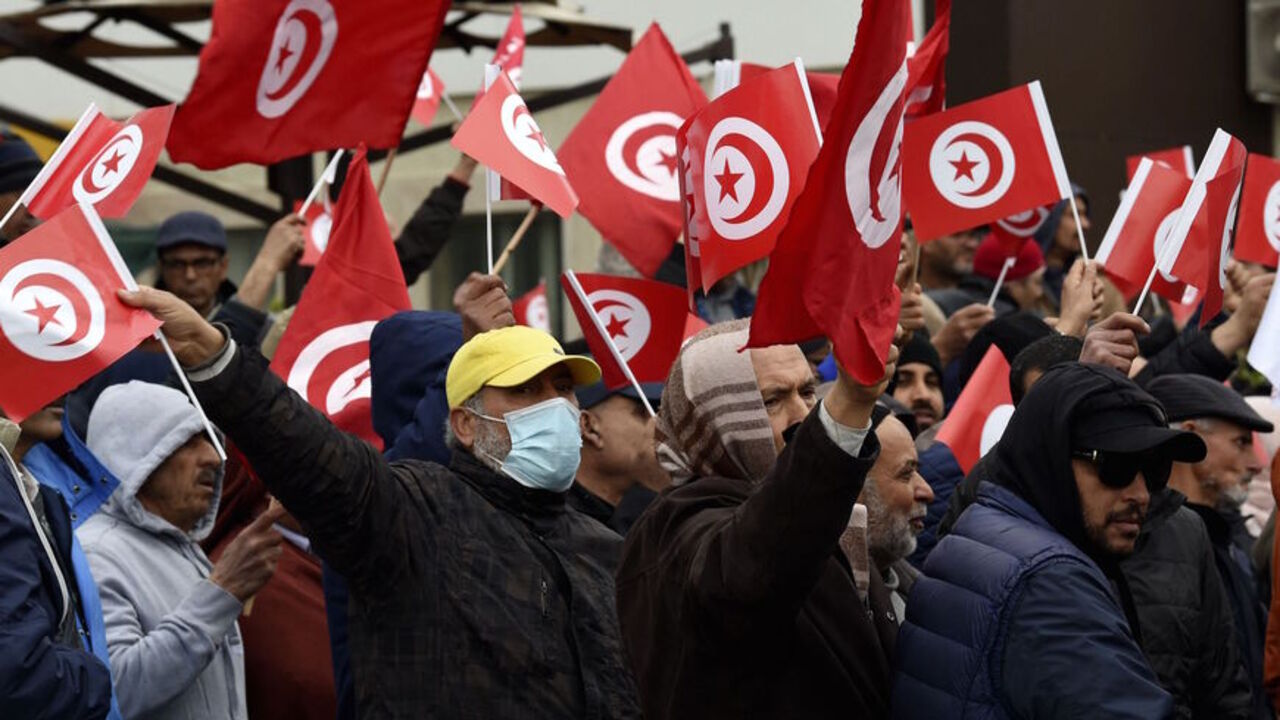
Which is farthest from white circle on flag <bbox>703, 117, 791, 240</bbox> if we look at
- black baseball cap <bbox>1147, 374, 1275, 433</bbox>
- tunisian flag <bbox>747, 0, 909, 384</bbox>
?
tunisian flag <bbox>747, 0, 909, 384</bbox>

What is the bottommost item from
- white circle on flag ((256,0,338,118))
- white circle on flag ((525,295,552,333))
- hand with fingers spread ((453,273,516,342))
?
white circle on flag ((525,295,552,333))

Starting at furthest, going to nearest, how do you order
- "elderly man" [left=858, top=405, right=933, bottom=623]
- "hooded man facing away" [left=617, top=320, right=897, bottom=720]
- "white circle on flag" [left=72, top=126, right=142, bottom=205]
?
1. "white circle on flag" [left=72, top=126, right=142, bottom=205]
2. "elderly man" [left=858, top=405, right=933, bottom=623]
3. "hooded man facing away" [left=617, top=320, right=897, bottom=720]

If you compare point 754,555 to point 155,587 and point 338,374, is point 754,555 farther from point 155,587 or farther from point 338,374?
point 338,374

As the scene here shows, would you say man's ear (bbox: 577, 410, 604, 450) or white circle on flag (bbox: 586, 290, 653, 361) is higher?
white circle on flag (bbox: 586, 290, 653, 361)

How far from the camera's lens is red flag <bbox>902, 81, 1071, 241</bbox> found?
7820mm

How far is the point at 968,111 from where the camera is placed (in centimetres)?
796

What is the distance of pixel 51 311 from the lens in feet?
16.3

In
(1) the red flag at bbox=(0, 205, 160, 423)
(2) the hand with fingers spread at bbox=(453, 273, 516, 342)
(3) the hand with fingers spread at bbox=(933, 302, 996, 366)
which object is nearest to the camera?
(1) the red flag at bbox=(0, 205, 160, 423)

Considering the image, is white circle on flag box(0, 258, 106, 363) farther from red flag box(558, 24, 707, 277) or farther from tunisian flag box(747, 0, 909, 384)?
red flag box(558, 24, 707, 277)

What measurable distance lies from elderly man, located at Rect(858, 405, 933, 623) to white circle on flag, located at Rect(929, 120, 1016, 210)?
6.69 ft

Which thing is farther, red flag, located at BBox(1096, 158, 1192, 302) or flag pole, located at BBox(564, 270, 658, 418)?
red flag, located at BBox(1096, 158, 1192, 302)

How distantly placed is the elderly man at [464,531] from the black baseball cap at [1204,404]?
2.64m

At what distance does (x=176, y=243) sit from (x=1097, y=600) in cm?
502

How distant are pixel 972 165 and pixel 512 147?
1.74m
